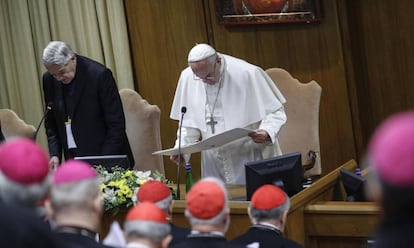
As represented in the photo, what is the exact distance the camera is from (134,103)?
287 inches

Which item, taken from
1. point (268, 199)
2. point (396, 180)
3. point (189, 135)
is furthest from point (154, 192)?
point (396, 180)

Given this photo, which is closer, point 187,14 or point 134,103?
point 134,103

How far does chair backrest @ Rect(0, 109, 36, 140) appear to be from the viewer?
7.56m

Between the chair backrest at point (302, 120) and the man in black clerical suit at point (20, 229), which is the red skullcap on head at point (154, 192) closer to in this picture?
the man in black clerical suit at point (20, 229)

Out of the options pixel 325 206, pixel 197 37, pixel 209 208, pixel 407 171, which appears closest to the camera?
pixel 407 171

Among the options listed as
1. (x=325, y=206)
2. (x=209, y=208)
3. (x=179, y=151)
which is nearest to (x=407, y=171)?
(x=209, y=208)

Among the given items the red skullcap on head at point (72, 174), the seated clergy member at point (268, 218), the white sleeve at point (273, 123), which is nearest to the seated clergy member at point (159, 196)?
the seated clergy member at point (268, 218)

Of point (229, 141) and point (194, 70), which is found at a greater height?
point (194, 70)

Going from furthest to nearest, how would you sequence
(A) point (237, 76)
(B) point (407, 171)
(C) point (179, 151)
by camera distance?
(A) point (237, 76), (C) point (179, 151), (B) point (407, 171)

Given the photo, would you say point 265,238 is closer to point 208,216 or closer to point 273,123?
point 208,216

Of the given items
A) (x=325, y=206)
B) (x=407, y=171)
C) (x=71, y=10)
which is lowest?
(x=325, y=206)

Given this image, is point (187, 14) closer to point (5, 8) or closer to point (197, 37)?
point (197, 37)

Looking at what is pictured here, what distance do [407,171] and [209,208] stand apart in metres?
1.46

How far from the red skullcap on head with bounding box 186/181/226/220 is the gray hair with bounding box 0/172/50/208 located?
72 centimetres
